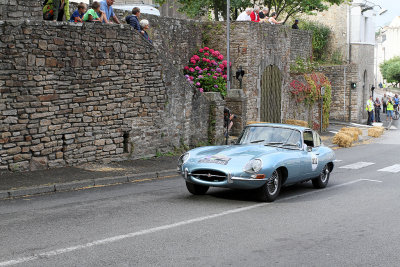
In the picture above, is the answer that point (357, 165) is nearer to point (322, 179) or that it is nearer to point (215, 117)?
point (215, 117)

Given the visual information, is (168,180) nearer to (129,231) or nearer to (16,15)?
(16,15)

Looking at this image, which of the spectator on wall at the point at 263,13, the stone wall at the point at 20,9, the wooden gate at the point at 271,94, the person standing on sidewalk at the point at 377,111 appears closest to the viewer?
the stone wall at the point at 20,9

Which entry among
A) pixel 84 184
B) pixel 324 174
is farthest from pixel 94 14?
pixel 324 174

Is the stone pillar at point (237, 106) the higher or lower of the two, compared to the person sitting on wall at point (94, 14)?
lower

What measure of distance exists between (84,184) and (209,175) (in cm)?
355

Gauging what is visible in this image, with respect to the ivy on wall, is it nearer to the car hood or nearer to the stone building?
the stone building

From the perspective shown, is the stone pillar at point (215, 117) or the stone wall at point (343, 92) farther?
the stone wall at point (343, 92)

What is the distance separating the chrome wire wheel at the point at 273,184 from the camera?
1120 centimetres

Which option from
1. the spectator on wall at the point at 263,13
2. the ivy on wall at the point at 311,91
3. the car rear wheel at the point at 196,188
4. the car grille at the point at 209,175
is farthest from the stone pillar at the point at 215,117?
the ivy on wall at the point at 311,91

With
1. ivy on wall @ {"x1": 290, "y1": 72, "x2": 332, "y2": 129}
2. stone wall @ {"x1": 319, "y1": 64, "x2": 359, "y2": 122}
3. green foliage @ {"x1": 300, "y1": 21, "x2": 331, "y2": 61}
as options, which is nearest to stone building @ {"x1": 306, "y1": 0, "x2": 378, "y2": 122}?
stone wall @ {"x1": 319, "y1": 64, "x2": 359, "y2": 122}

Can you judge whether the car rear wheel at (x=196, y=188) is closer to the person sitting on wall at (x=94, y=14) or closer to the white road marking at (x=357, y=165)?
the person sitting on wall at (x=94, y=14)

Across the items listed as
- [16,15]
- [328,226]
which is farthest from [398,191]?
[16,15]

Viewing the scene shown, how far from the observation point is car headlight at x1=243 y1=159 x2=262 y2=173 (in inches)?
422

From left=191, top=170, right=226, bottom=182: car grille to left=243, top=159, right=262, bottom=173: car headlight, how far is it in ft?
1.39
